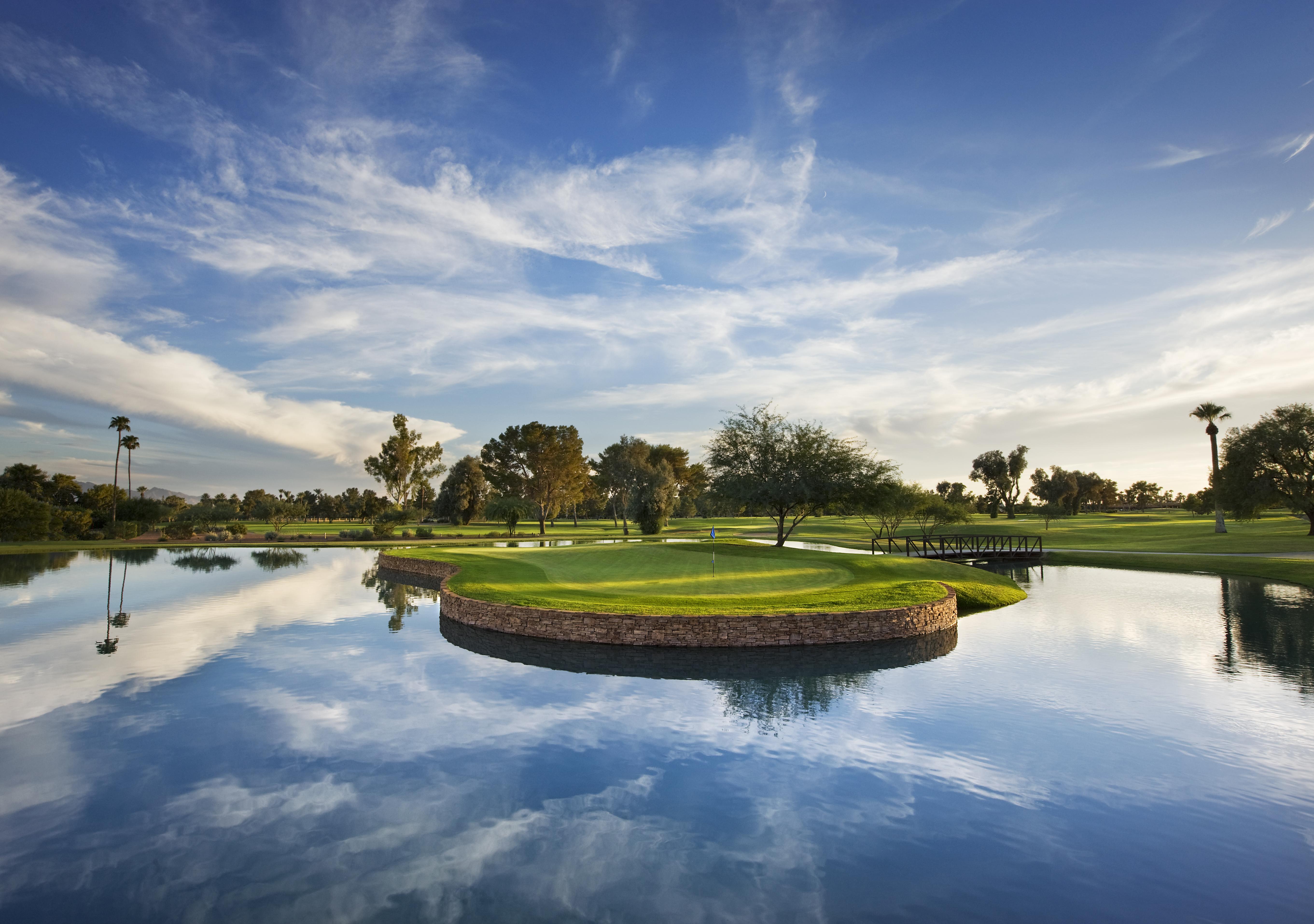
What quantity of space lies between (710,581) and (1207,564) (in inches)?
1110

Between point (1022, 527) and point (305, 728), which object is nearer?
point (305, 728)

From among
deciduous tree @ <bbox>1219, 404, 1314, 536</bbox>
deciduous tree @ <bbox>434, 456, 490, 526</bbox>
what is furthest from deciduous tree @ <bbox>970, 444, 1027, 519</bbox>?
deciduous tree @ <bbox>434, 456, 490, 526</bbox>

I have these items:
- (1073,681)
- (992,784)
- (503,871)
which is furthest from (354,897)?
(1073,681)

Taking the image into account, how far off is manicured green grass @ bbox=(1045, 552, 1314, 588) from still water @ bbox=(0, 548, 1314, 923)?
1814 centimetres

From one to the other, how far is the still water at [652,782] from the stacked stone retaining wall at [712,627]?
0.53 meters

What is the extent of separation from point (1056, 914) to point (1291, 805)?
14.6ft

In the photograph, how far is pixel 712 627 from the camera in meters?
15.8

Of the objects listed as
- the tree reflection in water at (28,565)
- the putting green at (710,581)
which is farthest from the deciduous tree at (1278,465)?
the tree reflection in water at (28,565)

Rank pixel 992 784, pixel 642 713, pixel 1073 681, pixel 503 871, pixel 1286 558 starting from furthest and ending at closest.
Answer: pixel 1286 558
pixel 1073 681
pixel 642 713
pixel 992 784
pixel 503 871

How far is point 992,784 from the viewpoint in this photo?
8.15 metres

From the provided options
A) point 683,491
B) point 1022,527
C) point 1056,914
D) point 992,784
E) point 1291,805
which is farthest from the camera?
point 683,491

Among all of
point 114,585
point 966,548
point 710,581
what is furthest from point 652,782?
point 966,548

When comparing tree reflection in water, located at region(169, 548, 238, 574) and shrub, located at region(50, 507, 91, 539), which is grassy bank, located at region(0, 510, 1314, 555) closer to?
shrub, located at region(50, 507, 91, 539)

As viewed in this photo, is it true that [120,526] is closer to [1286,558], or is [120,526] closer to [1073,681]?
[1073,681]
